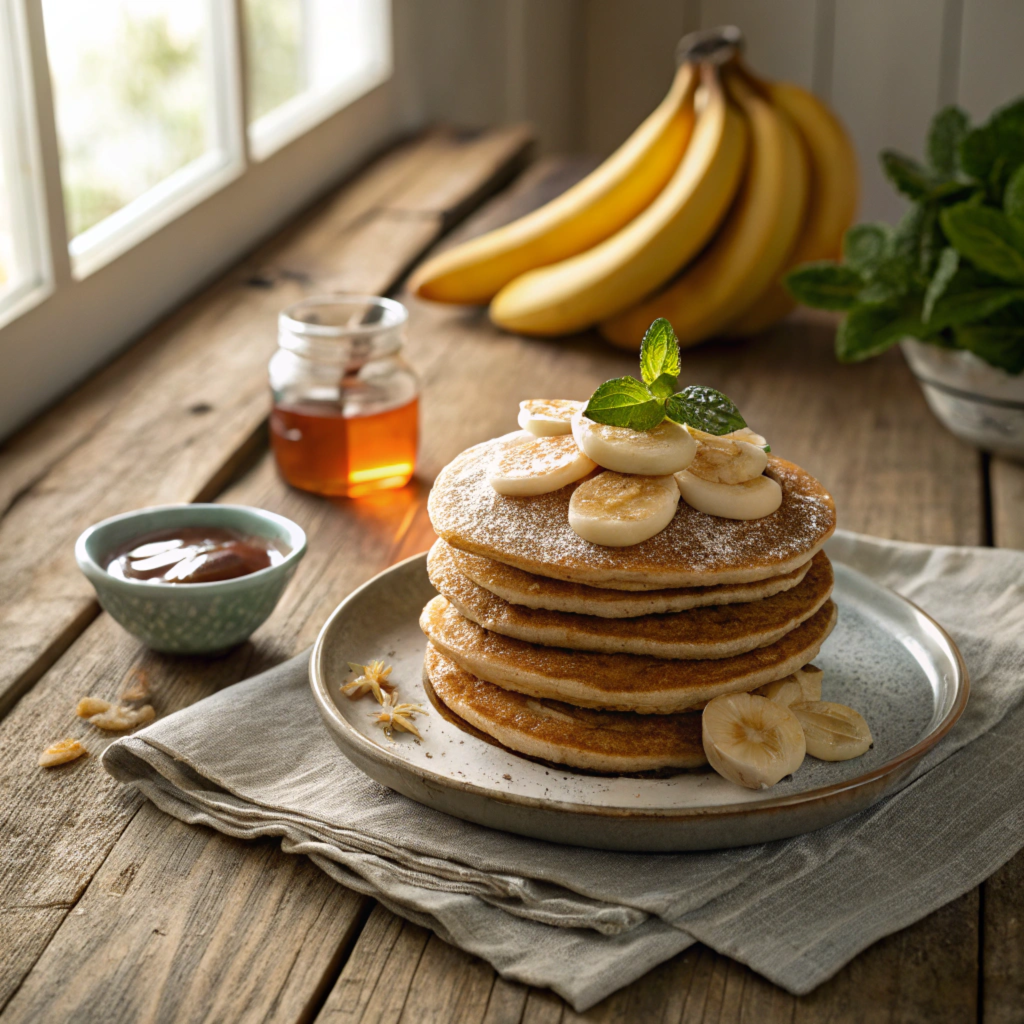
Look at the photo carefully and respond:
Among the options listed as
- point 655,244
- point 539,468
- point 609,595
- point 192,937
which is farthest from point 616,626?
point 655,244

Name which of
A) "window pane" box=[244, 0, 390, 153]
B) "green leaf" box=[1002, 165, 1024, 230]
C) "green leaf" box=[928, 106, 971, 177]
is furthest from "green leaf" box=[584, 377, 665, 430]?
"window pane" box=[244, 0, 390, 153]

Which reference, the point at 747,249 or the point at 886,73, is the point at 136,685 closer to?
the point at 747,249

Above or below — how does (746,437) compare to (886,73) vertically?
above

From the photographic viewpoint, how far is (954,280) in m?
1.36

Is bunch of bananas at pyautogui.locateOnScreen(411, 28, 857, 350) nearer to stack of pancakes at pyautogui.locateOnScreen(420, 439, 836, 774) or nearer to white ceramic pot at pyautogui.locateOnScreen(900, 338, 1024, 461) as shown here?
white ceramic pot at pyautogui.locateOnScreen(900, 338, 1024, 461)

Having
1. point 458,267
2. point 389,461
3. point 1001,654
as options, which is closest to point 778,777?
point 1001,654

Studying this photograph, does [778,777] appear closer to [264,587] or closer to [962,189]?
[264,587]

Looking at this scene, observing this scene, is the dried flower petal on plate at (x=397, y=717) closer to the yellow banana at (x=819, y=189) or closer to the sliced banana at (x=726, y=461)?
the sliced banana at (x=726, y=461)

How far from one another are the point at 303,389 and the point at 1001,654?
2.55ft

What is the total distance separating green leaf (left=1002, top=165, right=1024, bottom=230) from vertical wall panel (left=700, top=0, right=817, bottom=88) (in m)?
2.61

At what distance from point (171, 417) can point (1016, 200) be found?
39.6 inches

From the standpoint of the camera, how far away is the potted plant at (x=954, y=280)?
1.31 m

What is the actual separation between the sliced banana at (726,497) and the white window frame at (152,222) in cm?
95

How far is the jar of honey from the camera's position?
1.38 meters
